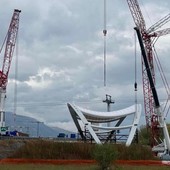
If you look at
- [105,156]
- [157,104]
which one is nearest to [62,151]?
[105,156]

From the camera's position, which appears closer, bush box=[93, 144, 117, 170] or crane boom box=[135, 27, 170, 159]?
bush box=[93, 144, 117, 170]

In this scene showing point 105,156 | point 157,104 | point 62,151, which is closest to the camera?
point 105,156

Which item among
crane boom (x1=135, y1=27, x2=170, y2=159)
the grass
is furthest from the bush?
crane boom (x1=135, y1=27, x2=170, y2=159)

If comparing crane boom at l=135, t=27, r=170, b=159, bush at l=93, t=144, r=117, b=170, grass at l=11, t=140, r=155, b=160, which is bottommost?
bush at l=93, t=144, r=117, b=170

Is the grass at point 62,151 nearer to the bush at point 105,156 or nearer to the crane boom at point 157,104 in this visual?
Answer: the crane boom at point 157,104

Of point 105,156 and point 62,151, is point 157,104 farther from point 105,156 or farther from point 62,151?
point 105,156

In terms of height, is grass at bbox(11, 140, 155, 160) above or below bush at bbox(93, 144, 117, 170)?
above

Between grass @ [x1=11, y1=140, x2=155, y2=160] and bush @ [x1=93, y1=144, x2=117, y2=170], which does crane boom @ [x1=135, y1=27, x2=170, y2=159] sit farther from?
bush @ [x1=93, y1=144, x2=117, y2=170]

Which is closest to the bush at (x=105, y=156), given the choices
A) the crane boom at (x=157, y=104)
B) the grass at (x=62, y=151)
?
the grass at (x=62, y=151)

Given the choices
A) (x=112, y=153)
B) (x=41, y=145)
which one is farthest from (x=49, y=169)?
(x=41, y=145)

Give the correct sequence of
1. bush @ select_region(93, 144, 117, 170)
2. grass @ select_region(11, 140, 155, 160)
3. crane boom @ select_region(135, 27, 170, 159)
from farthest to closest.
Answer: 1. crane boom @ select_region(135, 27, 170, 159)
2. grass @ select_region(11, 140, 155, 160)
3. bush @ select_region(93, 144, 117, 170)

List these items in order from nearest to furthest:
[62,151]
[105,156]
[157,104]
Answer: [105,156] < [62,151] < [157,104]

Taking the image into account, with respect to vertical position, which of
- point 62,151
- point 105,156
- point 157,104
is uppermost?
point 157,104

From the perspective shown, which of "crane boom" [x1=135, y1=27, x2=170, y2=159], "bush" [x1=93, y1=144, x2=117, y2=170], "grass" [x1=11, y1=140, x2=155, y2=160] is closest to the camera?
"bush" [x1=93, y1=144, x2=117, y2=170]
